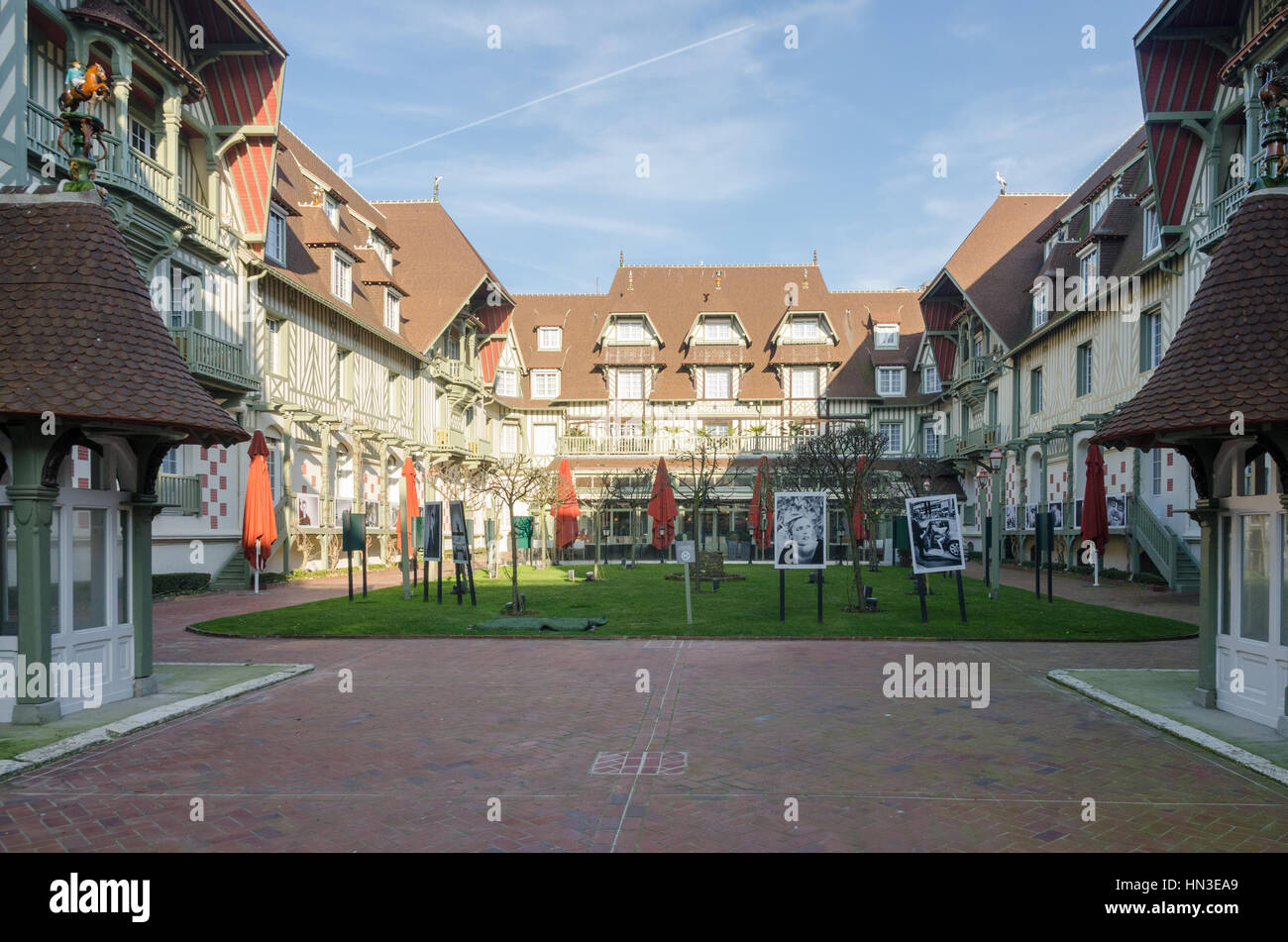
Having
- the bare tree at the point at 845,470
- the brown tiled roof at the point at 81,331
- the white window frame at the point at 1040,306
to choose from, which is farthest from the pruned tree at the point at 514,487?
the white window frame at the point at 1040,306

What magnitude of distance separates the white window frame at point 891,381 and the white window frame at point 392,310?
74.6 ft

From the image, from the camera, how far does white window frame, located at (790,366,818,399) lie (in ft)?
141

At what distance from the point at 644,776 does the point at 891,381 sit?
39397 millimetres

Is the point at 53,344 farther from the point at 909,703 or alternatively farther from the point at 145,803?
the point at 909,703

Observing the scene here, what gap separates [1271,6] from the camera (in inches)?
648

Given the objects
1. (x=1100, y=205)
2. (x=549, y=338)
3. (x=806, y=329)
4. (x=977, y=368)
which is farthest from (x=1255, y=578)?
(x=549, y=338)

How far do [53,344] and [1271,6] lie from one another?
2024 centimetres

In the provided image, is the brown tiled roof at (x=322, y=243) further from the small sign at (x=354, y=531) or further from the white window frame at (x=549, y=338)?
the white window frame at (x=549, y=338)

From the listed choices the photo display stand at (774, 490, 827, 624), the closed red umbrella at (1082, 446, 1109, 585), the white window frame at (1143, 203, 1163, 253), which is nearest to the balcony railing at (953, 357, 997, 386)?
the white window frame at (1143, 203, 1163, 253)

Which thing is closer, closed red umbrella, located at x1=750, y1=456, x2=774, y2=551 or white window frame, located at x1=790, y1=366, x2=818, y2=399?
closed red umbrella, located at x1=750, y1=456, x2=774, y2=551

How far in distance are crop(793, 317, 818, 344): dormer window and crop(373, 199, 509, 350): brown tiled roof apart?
14211 mm

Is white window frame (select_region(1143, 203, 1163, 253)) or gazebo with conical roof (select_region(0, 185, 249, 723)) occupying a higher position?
white window frame (select_region(1143, 203, 1163, 253))

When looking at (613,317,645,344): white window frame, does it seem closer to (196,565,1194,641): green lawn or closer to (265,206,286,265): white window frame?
(265,206,286,265): white window frame

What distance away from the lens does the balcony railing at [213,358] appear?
19594 mm
